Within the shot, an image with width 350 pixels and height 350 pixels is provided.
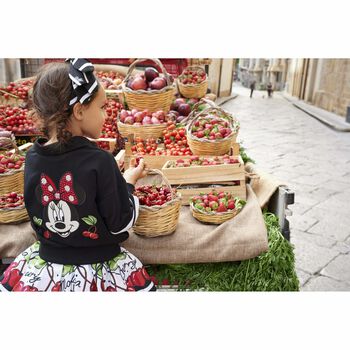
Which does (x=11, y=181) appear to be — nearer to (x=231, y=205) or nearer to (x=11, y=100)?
(x=231, y=205)

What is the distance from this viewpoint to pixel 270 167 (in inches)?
255

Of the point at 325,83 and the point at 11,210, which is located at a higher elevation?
the point at 11,210

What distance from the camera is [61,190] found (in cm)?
152

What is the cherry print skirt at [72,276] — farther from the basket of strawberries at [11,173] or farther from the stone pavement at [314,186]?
the stone pavement at [314,186]

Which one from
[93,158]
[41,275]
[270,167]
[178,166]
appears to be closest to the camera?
[93,158]

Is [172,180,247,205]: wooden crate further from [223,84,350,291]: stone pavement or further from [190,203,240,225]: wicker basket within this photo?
[223,84,350,291]: stone pavement

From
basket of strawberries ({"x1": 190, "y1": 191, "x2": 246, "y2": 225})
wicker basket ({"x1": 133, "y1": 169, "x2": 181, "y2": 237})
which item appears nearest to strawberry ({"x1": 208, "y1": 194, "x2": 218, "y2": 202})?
basket of strawberries ({"x1": 190, "y1": 191, "x2": 246, "y2": 225})

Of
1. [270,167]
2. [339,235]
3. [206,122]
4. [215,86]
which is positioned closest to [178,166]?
[206,122]

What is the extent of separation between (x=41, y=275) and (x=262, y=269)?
46.4 inches

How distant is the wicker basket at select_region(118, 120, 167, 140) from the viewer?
306 cm

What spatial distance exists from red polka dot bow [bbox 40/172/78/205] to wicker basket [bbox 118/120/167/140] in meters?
1.56

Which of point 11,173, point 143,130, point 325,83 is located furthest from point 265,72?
point 11,173

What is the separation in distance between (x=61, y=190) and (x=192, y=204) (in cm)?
101

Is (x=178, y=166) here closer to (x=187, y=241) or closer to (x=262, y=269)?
(x=187, y=241)
